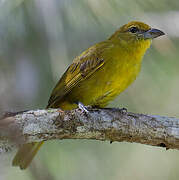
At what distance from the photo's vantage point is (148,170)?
11.2 ft

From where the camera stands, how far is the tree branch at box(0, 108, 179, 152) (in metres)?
2.44

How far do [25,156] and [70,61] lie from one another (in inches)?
49.6

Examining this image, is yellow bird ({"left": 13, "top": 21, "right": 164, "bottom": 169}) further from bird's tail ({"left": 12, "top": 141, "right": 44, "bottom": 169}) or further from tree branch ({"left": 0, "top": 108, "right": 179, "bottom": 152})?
tree branch ({"left": 0, "top": 108, "right": 179, "bottom": 152})

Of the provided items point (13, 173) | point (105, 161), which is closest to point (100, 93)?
point (105, 161)

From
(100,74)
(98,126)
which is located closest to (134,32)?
(100,74)

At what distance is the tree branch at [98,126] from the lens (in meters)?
2.44

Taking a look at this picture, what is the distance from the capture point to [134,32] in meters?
3.77

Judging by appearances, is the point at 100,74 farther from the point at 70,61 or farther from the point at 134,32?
the point at 134,32

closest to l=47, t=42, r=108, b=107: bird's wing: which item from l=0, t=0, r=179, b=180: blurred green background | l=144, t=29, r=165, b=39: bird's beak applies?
l=0, t=0, r=179, b=180: blurred green background

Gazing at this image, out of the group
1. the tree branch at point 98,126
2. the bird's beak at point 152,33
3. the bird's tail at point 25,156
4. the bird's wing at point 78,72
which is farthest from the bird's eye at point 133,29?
the bird's tail at point 25,156

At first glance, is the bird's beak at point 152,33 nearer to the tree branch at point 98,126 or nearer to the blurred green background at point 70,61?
the blurred green background at point 70,61

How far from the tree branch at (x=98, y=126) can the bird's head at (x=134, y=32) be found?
123 cm

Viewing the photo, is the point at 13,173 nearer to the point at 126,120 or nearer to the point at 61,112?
the point at 61,112

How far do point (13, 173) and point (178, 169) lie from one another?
1693mm
